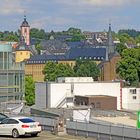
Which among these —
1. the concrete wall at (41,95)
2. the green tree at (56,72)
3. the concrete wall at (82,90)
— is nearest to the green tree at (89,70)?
the green tree at (56,72)

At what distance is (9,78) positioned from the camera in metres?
72.6

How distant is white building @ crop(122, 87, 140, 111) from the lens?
355 feet

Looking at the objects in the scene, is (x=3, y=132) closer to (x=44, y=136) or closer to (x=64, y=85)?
(x=44, y=136)

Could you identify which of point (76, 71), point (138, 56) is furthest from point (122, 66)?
point (76, 71)

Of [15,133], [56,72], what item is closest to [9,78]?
[15,133]

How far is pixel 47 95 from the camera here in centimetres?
9750

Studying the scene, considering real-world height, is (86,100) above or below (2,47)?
below

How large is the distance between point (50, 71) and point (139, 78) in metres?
44.6

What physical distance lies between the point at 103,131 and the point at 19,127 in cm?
443

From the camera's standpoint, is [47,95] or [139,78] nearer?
[47,95]

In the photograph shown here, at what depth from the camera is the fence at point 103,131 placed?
26.7 meters

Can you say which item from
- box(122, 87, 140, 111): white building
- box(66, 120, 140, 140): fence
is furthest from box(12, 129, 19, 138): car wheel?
box(122, 87, 140, 111): white building

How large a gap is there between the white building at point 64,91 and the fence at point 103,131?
2583 inches

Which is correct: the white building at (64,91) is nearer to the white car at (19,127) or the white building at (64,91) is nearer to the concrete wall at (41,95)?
the concrete wall at (41,95)
